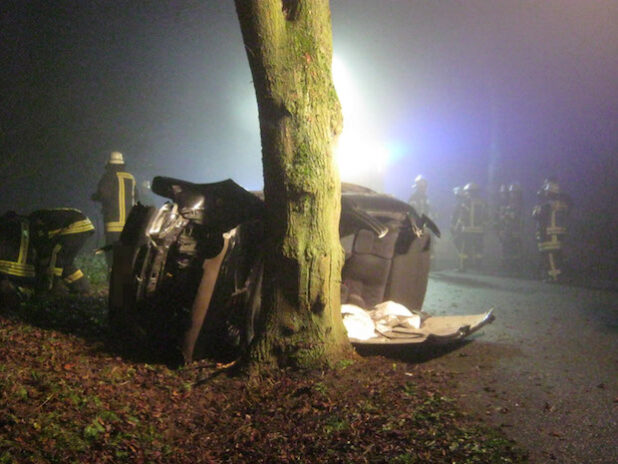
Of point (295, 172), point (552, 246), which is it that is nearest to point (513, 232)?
point (552, 246)

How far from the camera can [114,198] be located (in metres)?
8.55

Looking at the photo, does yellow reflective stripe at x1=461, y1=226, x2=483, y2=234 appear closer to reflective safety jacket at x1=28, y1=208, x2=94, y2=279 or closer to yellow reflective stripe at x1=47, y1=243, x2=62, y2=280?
reflective safety jacket at x1=28, y1=208, x2=94, y2=279

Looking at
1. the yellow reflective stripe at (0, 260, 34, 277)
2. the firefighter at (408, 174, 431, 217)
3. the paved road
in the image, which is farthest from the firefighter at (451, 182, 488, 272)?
the yellow reflective stripe at (0, 260, 34, 277)

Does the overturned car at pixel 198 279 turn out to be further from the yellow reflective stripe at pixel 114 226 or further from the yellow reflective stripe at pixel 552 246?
the yellow reflective stripe at pixel 552 246

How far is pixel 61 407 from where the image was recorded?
2.73m

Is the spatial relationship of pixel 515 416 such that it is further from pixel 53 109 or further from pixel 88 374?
pixel 53 109

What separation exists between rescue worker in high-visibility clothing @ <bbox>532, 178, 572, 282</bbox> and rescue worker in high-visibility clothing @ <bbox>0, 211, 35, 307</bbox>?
1111 centimetres

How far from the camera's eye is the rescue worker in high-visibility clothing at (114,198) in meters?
8.54

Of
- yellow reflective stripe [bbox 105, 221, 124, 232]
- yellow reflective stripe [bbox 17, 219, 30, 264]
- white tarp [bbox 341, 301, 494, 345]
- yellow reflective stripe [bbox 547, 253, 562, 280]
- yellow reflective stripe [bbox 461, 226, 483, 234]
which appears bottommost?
white tarp [bbox 341, 301, 494, 345]

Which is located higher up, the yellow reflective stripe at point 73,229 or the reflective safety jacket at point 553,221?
the reflective safety jacket at point 553,221

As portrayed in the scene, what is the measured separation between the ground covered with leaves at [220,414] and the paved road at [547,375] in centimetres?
29

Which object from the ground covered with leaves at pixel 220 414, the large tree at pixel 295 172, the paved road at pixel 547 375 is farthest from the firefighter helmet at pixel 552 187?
the large tree at pixel 295 172

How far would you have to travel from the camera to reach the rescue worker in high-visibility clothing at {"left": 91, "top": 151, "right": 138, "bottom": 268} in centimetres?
854

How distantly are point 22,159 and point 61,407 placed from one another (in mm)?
16131
